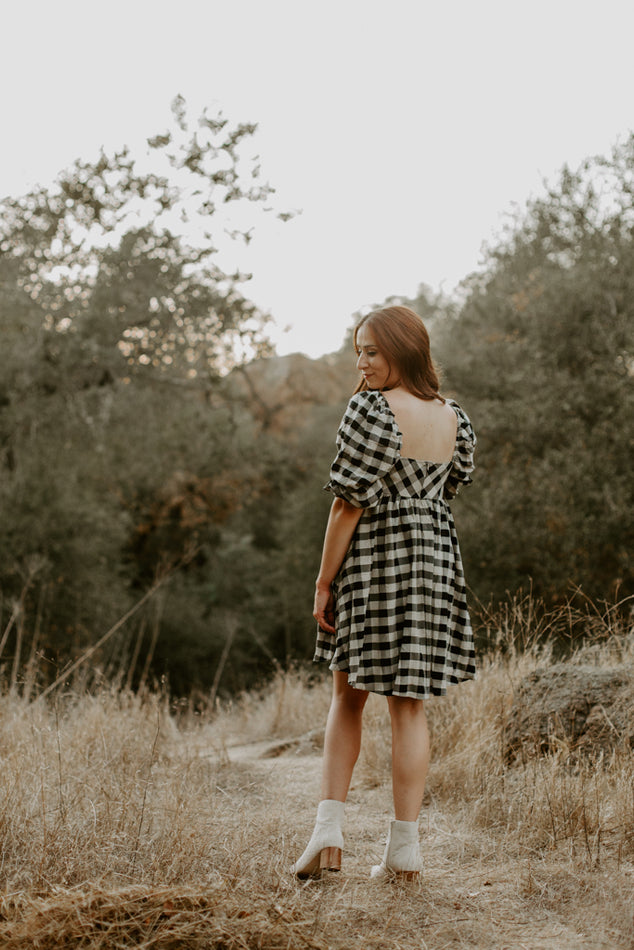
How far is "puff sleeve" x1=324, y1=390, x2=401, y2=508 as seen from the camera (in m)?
2.65

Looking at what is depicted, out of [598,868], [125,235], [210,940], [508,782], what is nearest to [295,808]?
[508,782]

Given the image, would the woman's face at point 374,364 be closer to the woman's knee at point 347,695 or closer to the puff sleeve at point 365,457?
the puff sleeve at point 365,457

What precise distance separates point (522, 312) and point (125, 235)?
6945 millimetres

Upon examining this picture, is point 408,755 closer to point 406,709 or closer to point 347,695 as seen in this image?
point 406,709

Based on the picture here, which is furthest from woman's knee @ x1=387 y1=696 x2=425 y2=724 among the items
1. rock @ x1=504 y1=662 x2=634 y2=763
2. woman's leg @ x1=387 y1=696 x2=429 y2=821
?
rock @ x1=504 y1=662 x2=634 y2=763

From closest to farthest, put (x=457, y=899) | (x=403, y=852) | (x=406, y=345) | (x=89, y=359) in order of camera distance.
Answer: (x=457, y=899)
(x=403, y=852)
(x=406, y=345)
(x=89, y=359)

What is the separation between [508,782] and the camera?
3.61 m

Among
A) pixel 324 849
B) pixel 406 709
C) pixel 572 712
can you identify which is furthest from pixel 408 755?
pixel 572 712

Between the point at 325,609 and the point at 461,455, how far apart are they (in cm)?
69

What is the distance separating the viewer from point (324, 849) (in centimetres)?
262

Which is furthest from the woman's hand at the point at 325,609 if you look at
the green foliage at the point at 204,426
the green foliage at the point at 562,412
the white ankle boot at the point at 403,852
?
the green foliage at the point at 562,412

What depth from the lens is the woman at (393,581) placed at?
8.67 ft

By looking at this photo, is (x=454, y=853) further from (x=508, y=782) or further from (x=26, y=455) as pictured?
(x=26, y=455)

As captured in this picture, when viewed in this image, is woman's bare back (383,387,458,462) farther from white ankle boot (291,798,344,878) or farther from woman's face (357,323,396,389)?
white ankle boot (291,798,344,878)
